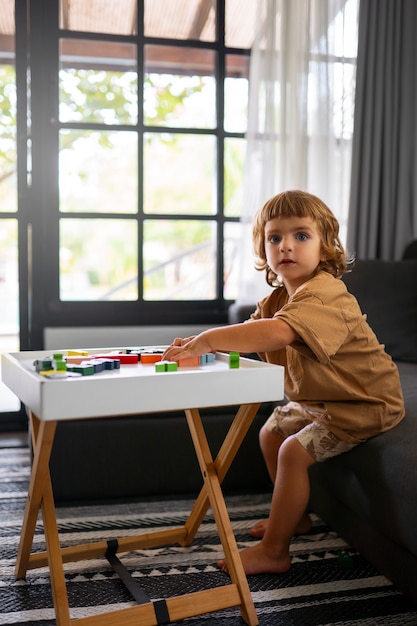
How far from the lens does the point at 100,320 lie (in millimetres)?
2898

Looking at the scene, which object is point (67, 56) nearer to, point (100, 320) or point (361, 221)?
point (100, 320)

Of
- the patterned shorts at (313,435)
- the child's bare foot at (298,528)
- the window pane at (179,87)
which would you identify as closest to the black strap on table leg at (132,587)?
the child's bare foot at (298,528)

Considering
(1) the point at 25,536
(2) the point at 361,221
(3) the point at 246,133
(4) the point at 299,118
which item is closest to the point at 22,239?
(3) the point at 246,133

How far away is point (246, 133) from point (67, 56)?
0.84 m

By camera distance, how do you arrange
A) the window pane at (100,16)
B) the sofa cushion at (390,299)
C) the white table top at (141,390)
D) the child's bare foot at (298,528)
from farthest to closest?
the window pane at (100,16), the sofa cushion at (390,299), the child's bare foot at (298,528), the white table top at (141,390)

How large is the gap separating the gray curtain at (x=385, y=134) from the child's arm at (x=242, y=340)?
1.59 meters

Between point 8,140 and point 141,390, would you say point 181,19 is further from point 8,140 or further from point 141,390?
point 141,390

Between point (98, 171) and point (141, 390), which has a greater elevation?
point (98, 171)

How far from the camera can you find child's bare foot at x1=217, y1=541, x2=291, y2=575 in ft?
5.22

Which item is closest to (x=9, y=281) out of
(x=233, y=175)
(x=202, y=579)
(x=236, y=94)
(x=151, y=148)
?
(x=151, y=148)

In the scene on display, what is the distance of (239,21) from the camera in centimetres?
298

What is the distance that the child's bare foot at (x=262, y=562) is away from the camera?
1.59m

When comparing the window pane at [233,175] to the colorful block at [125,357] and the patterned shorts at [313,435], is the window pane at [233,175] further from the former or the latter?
the colorful block at [125,357]

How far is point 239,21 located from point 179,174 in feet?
2.39
